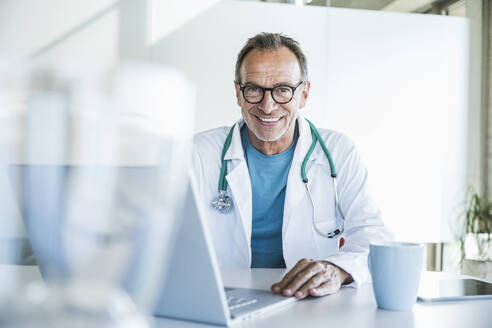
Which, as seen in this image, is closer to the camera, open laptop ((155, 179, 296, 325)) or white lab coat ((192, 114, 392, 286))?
open laptop ((155, 179, 296, 325))

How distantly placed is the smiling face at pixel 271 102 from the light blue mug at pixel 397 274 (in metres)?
1.19

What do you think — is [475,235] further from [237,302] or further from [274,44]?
[237,302]

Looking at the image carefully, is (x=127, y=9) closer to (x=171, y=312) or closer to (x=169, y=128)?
(x=171, y=312)

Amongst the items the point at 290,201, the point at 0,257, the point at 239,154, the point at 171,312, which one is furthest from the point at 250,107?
the point at 0,257

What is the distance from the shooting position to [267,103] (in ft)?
7.22

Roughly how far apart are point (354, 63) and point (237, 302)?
3.45 metres

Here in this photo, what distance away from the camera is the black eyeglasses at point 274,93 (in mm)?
2227

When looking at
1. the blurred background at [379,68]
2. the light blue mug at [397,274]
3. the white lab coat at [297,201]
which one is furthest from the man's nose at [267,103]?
the blurred background at [379,68]

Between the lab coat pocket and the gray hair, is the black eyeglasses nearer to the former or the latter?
the gray hair

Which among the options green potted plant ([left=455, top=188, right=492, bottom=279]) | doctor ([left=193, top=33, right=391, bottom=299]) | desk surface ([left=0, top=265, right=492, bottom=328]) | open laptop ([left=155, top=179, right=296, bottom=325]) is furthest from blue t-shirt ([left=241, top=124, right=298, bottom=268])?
green potted plant ([left=455, top=188, right=492, bottom=279])

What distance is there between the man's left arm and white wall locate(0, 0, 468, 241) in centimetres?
189

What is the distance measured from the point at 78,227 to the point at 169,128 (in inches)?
3.8

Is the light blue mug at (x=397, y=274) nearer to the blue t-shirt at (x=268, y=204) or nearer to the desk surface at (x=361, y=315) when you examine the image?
the desk surface at (x=361, y=315)

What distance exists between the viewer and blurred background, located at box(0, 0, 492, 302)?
3.83 metres
